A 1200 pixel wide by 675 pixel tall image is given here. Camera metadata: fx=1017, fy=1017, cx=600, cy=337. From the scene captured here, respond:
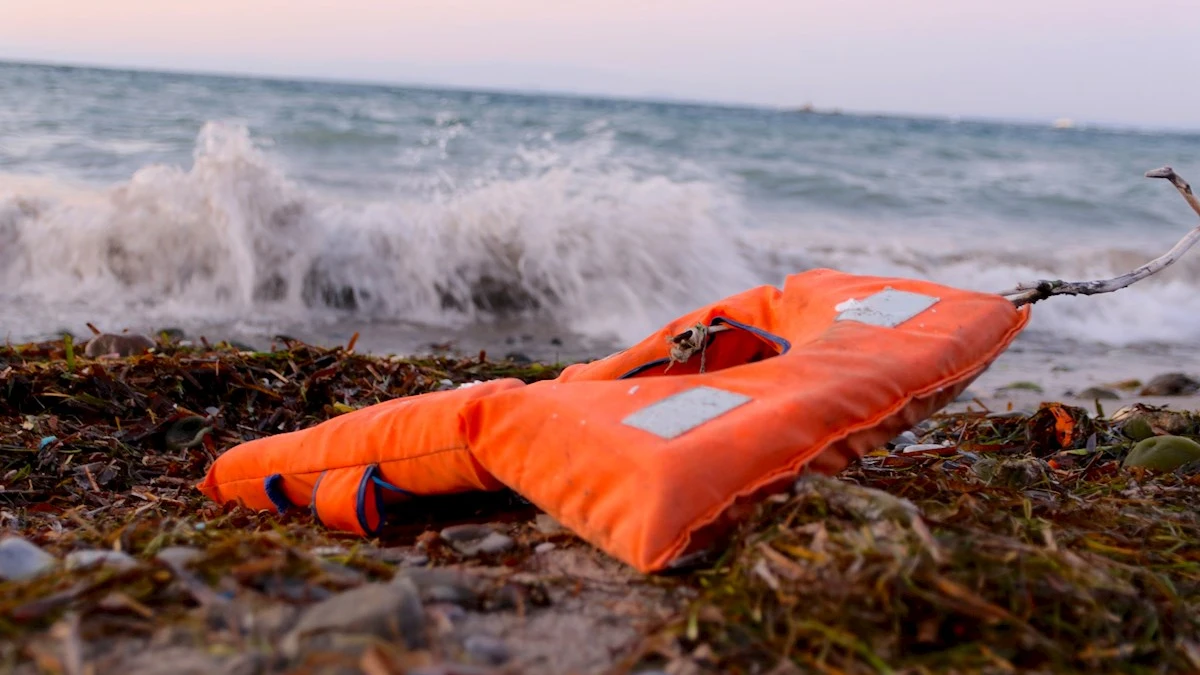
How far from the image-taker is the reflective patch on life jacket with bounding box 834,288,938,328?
9.61 feet

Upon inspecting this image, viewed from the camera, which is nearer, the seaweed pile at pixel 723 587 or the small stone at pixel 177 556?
the seaweed pile at pixel 723 587

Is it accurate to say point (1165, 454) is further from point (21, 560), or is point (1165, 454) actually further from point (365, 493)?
point (21, 560)

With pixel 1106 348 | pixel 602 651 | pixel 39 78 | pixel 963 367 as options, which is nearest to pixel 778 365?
pixel 963 367

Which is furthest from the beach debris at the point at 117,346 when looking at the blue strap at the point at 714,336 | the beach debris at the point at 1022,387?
the beach debris at the point at 1022,387

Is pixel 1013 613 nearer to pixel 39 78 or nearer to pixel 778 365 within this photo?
pixel 778 365

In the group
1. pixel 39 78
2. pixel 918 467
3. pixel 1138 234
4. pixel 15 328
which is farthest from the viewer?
pixel 39 78

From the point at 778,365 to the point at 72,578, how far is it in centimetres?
166

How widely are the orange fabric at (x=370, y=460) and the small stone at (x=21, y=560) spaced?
0.83 meters

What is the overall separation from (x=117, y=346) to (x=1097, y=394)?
5.41m

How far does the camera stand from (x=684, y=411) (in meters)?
2.43

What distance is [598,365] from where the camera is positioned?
128 inches

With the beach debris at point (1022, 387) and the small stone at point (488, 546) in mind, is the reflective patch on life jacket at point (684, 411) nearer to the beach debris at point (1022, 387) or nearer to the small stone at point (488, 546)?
the small stone at point (488, 546)

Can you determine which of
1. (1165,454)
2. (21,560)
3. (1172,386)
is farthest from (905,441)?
(21,560)

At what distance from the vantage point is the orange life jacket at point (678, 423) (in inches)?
87.2
